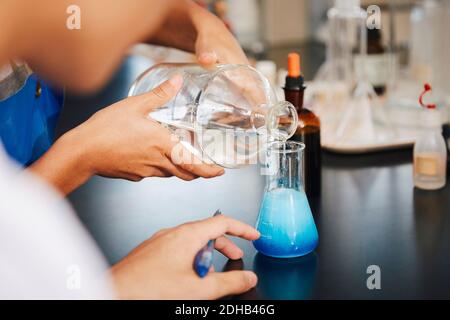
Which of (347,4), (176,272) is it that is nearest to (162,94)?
(176,272)

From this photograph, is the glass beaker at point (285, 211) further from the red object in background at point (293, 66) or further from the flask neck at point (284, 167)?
the red object in background at point (293, 66)

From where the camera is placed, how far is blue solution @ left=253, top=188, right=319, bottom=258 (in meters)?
1.03

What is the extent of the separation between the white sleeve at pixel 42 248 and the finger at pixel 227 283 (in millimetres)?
129

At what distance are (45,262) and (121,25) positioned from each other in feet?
2.73

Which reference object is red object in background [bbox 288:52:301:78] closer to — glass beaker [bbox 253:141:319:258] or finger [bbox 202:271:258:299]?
glass beaker [bbox 253:141:319:258]

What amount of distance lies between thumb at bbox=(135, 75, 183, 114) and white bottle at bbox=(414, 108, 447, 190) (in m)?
0.52

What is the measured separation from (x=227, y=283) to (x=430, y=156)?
61 centimetres

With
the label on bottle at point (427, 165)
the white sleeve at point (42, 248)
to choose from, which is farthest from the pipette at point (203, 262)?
the label on bottle at point (427, 165)

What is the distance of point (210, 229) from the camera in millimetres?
959

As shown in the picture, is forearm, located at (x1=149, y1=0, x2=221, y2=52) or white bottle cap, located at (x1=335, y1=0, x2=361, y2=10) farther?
white bottle cap, located at (x1=335, y1=0, x2=361, y2=10)

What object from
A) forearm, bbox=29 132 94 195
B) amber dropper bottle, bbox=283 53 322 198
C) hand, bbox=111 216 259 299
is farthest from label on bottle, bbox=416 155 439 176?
forearm, bbox=29 132 94 195

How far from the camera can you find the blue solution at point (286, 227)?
3.36 feet

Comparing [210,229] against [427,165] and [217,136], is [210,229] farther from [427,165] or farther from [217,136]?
[427,165]

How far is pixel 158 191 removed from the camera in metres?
1.39
